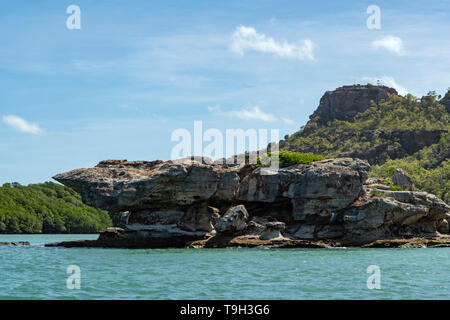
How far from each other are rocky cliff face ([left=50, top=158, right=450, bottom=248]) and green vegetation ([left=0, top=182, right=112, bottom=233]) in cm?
4899

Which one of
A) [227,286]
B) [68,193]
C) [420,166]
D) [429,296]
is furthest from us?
[68,193]

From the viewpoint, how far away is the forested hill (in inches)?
4429

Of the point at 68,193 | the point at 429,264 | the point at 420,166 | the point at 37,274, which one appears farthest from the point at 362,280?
the point at 68,193

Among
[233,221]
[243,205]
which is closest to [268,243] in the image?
[233,221]

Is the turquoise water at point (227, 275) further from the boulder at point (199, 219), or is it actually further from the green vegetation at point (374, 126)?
the green vegetation at point (374, 126)

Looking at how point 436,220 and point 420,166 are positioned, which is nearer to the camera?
point 436,220

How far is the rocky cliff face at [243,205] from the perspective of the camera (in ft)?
143

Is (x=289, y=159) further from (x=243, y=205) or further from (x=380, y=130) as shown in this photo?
(x=380, y=130)

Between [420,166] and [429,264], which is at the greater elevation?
[420,166]

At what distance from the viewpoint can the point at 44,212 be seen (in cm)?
9706

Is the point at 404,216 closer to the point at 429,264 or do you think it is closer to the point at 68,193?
the point at 429,264

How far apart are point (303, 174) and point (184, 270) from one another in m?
19.1

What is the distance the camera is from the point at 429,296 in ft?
67.0

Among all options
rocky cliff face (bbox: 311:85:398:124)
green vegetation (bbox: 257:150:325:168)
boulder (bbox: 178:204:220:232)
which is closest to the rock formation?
green vegetation (bbox: 257:150:325:168)
